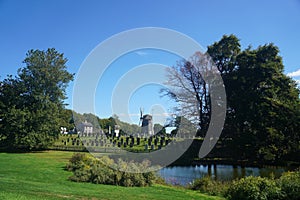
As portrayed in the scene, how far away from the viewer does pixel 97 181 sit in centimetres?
1182

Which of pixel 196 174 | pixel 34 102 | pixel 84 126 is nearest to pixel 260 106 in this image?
pixel 196 174

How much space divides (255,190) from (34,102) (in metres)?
28.1

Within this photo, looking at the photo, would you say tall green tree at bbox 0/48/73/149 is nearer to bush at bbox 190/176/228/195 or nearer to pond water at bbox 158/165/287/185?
pond water at bbox 158/165/287/185

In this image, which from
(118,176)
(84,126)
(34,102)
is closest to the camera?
(118,176)

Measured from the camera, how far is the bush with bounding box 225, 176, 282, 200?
8.35m

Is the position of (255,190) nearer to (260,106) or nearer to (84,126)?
(260,106)

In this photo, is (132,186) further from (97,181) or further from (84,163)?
(84,163)

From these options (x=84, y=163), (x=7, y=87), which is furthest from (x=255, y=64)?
(x=7, y=87)

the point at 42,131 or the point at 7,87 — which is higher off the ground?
the point at 7,87

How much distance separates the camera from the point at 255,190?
28.0 feet

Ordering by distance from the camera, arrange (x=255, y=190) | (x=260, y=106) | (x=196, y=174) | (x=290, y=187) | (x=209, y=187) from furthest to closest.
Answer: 1. (x=260, y=106)
2. (x=196, y=174)
3. (x=209, y=187)
4. (x=255, y=190)
5. (x=290, y=187)

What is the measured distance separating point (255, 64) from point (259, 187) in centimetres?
2024

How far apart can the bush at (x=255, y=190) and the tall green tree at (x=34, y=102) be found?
24.7 m

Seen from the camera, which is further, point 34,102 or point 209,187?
point 34,102
